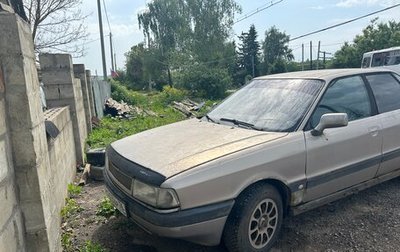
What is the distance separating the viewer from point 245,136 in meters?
3.08

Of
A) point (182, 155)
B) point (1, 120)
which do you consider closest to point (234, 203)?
point (182, 155)

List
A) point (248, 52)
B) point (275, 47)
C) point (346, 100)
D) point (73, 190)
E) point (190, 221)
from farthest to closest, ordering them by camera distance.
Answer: point (275, 47)
point (248, 52)
point (73, 190)
point (346, 100)
point (190, 221)

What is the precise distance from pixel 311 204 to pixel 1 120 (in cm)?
276

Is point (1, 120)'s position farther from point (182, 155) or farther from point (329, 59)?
point (329, 59)

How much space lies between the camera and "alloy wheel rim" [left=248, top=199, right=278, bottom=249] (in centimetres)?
286

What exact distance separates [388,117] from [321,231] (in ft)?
5.28

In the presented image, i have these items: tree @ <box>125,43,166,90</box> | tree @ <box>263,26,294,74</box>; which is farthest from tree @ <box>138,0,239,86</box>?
tree @ <box>263,26,294,74</box>

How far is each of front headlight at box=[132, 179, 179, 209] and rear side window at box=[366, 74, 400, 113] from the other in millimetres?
2799

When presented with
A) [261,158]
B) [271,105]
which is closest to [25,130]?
[261,158]

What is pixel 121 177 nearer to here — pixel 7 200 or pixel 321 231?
pixel 7 200

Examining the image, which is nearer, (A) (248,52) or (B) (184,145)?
(B) (184,145)

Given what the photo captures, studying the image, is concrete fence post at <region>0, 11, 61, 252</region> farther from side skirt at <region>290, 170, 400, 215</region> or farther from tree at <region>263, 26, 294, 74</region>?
tree at <region>263, 26, 294, 74</region>

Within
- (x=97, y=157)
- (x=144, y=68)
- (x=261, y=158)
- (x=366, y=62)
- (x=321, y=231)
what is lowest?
(x=321, y=231)

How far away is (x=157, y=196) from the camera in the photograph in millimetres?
2510
